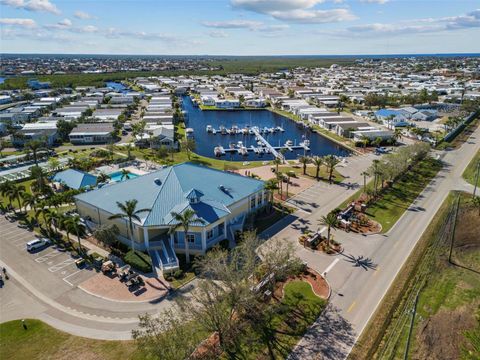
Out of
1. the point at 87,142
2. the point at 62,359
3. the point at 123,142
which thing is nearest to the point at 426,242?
the point at 62,359

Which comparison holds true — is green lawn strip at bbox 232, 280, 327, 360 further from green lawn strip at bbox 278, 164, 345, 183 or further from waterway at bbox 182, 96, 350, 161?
waterway at bbox 182, 96, 350, 161

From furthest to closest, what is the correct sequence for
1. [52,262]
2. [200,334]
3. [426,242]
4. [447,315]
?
[426,242]
[52,262]
[447,315]
[200,334]

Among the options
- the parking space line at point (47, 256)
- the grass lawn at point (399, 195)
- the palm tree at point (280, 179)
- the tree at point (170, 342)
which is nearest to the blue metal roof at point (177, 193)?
the palm tree at point (280, 179)

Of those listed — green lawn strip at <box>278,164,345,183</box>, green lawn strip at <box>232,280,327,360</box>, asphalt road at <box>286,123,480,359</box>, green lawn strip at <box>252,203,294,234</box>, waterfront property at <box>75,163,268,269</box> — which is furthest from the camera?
Answer: green lawn strip at <box>278,164,345,183</box>

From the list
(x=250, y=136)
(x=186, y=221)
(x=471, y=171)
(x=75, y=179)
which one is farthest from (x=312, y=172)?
(x=75, y=179)

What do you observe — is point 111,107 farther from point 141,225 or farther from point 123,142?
point 141,225

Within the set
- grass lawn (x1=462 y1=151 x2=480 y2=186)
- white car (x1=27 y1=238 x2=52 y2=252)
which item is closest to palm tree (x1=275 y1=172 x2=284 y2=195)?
white car (x1=27 y1=238 x2=52 y2=252)

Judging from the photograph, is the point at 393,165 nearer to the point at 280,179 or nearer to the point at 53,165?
the point at 280,179

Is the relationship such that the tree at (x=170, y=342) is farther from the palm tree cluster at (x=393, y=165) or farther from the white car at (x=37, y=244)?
the palm tree cluster at (x=393, y=165)

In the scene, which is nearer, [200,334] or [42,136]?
[200,334]
